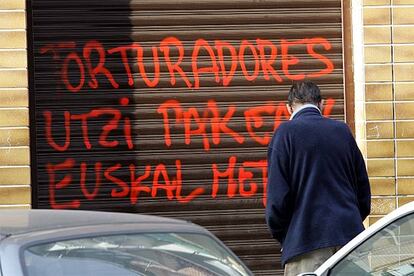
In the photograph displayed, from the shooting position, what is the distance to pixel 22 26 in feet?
24.8

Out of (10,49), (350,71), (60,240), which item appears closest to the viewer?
(60,240)

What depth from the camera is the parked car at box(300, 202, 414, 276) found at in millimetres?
4555

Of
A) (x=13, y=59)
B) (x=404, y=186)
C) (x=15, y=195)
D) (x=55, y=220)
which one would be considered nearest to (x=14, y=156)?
(x=15, y=195)

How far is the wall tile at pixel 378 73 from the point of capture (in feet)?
25.7

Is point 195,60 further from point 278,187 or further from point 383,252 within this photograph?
point 383,252

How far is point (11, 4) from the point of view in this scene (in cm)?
755

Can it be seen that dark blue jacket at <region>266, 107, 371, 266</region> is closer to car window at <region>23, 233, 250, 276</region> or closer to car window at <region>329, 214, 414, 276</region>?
car window at <region>329, 214, 414, 276</region>

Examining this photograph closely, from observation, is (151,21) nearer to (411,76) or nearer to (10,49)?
(10,49)

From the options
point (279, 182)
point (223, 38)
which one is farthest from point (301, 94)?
point (223, 38)

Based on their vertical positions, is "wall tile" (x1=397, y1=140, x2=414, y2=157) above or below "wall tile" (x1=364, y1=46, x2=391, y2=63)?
below

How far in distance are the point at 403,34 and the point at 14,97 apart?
10.2ft

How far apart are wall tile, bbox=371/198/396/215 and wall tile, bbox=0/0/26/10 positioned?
125 inches

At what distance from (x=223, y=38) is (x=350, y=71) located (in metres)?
1.08

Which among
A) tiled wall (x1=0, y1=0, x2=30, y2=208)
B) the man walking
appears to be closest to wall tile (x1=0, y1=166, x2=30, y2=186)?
tiled wall (x1=0, y1=0, x2=30, y2=208)
